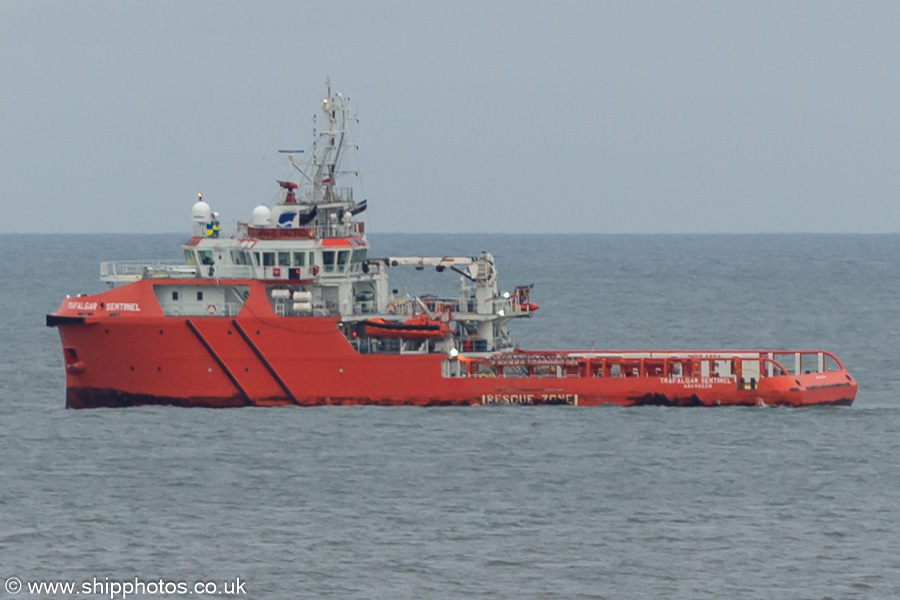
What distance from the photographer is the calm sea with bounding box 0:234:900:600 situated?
32094mm

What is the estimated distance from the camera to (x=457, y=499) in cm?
3766

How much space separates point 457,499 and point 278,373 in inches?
407

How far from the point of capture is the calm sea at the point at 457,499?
105 feet

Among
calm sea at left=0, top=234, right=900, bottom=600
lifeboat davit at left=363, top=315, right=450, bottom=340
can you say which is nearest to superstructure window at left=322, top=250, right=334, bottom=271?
lifeboat davit at left=363, top=315, right=450, bottom=340

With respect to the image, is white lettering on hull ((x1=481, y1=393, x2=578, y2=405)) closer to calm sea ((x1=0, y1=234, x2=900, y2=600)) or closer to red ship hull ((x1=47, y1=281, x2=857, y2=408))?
red ship hull ((x1=47, y1=281, x2=857, y2=408))

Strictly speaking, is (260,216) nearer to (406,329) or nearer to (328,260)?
(328,260)

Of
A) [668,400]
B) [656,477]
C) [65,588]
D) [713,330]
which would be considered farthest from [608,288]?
[65,588]

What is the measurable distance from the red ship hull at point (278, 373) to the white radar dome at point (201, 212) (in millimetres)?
2563

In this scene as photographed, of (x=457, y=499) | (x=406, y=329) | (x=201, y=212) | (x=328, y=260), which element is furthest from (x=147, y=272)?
(x=457, y=499)

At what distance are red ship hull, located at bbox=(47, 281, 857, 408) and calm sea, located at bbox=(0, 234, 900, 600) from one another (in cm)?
48

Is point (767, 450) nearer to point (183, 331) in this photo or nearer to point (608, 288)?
point (183, 331)

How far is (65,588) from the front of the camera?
31.3 m

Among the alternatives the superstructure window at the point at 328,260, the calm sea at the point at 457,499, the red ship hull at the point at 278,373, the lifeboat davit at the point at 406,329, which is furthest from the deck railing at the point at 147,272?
the lifeboat davit at the point at 406,329

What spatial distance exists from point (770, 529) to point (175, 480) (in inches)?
529
